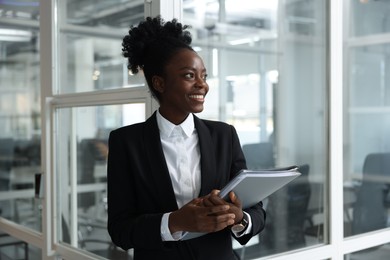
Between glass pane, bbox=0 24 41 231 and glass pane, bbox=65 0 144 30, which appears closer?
glass pane, bbox=65 0 144 30

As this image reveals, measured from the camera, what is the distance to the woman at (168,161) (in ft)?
3.92

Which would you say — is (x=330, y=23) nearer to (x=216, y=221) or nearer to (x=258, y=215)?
(x=258, y=215)

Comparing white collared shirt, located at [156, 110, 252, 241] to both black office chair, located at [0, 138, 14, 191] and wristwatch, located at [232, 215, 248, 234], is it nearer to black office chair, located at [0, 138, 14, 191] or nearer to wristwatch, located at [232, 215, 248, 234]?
wristwatch, located at [232, 215, 248, 234]

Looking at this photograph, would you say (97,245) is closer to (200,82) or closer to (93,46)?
(200,82)

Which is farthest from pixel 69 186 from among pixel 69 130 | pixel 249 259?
pixel 249 259

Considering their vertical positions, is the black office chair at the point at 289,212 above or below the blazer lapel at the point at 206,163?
below

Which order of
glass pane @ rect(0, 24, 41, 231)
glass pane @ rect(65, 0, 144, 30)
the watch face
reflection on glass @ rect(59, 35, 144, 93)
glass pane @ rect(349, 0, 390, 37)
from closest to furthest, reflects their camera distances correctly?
1. the watch face
2. glass pane @ rect(349, 0, 390, 37)
3. glass pane @ rect(65, 0, 144, 30)
4. glass pane @ rect(0, 24, 41, 231)
5. reflection on glass @ rect(59, 35, 144, 93)

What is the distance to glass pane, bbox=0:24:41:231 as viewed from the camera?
4.08m

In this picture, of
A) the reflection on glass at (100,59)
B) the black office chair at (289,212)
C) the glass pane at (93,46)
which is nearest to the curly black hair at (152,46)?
the glass pane at (93,46)

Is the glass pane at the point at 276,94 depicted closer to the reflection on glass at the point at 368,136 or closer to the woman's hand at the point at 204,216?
the reflection on glass at the point at 368,136

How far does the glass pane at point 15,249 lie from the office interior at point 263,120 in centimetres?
1

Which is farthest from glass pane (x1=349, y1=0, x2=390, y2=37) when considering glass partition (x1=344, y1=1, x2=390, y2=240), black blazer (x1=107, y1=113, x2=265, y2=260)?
black blazer (x1=107, y1=113, x2=265, y2=260)

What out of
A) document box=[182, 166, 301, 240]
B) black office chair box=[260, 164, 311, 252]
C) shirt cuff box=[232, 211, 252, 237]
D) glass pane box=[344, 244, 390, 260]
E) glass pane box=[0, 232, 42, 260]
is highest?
document box=[182, 166, 301, 240]

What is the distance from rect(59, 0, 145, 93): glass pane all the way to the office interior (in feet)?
0.09
